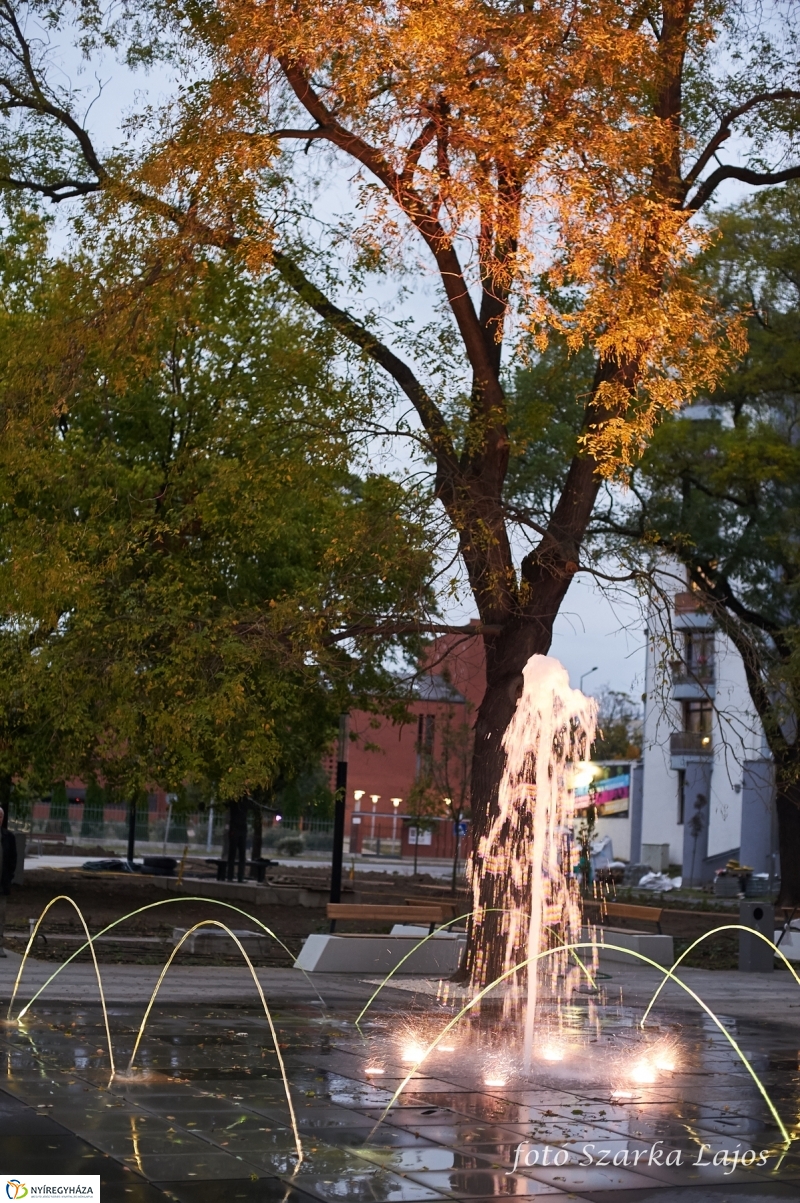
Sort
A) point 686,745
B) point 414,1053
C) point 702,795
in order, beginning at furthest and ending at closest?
point 686,745 → point 702,795 → point 414,1053

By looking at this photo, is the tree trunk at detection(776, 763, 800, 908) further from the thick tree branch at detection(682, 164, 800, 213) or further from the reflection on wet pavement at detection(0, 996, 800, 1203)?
the reflection on wet pavement at detection(0, 996, 800, 1203)

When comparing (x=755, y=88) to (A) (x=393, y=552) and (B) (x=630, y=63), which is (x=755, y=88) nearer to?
(B) (x=630, y=63)

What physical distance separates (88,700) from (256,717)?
3398 millimetres

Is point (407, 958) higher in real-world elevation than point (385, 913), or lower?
lower

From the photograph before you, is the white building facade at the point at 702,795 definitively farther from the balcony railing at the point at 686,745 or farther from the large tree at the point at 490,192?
the large tree at the point at 490,192

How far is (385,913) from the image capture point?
18.7m

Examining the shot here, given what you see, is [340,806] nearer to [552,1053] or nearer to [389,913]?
[389,913]

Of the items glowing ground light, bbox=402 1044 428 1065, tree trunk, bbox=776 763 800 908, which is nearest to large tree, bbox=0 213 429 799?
glowing ground light, bbox=402 1044 428 1065

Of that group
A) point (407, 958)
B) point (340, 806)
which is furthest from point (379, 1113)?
point (340, 806)

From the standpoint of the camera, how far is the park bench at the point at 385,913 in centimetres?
1825

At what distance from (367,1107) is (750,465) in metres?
20.6

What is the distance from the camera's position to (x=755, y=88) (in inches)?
724

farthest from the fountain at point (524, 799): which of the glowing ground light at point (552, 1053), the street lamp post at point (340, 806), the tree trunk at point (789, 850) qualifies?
the tree trunk at point (789, 850)

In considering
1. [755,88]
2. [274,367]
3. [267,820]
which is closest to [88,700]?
[274,367]
